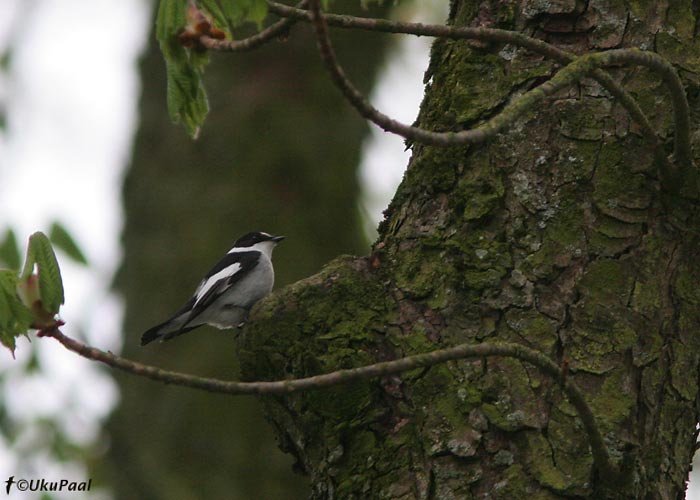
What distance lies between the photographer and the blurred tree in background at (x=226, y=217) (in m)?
7.48

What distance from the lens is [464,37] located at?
301 cm

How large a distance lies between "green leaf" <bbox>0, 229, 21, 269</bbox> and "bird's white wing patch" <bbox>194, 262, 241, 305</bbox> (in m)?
2.01

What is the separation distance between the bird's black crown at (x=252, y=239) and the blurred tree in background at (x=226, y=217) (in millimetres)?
566

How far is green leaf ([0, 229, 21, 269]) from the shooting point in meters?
4.52

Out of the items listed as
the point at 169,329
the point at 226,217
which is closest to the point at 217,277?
the point at 169,329

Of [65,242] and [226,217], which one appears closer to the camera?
[65,242]

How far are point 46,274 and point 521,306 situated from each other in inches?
60.8

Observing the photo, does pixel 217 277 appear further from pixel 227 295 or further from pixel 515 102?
pixel 515 102

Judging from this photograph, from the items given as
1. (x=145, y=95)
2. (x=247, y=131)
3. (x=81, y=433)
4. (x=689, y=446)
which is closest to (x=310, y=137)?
(x=247, y=131)

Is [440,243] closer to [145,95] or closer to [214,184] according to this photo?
[214,184]

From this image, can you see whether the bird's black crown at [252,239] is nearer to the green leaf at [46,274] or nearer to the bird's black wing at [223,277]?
the bird's black wing at [223,277]

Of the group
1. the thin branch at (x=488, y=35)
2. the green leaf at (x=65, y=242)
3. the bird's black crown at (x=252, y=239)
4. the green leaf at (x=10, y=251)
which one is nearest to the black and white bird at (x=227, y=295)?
the bird's black crown at (x=252, y=239)

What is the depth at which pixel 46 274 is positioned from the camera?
8.50 feet

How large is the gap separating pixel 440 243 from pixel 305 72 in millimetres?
5486
